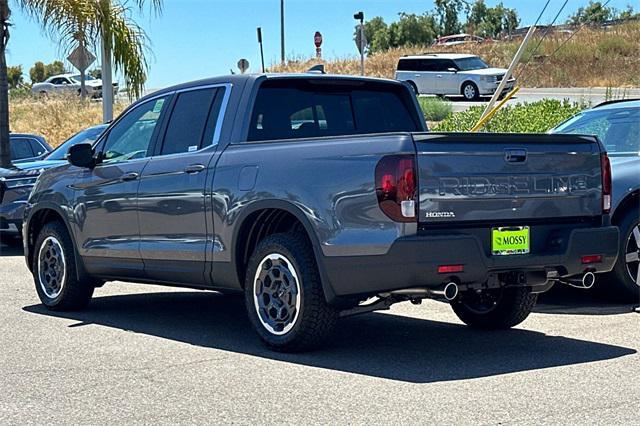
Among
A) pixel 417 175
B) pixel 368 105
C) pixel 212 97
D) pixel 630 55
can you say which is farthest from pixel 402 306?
pixel 630 55

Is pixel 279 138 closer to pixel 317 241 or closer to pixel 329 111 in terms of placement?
pixel 329 111

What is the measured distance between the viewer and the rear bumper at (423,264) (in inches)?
283

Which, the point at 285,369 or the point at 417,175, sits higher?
the point at 417,175

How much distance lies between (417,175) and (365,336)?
2.07m

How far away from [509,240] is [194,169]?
247 centimetres

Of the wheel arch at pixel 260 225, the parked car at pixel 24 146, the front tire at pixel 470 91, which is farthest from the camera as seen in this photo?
the front tire at pixel 470 91

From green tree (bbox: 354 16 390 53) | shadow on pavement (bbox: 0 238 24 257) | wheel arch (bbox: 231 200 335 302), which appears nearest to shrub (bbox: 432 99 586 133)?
shadow on pavement (bbox: 0 238 24 257)

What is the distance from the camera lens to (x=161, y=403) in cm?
671

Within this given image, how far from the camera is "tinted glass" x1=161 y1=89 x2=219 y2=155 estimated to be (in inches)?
355

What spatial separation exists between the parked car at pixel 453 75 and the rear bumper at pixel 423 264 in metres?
33.9

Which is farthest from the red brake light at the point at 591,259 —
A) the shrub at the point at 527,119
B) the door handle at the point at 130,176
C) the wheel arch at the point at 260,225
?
the shrub at the point at 527,119

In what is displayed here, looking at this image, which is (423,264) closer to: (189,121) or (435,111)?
(189,121)

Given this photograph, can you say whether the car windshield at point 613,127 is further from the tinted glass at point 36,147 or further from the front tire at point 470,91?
the front tire at point 470,91

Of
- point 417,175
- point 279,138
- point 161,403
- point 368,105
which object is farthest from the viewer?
point 368,105
